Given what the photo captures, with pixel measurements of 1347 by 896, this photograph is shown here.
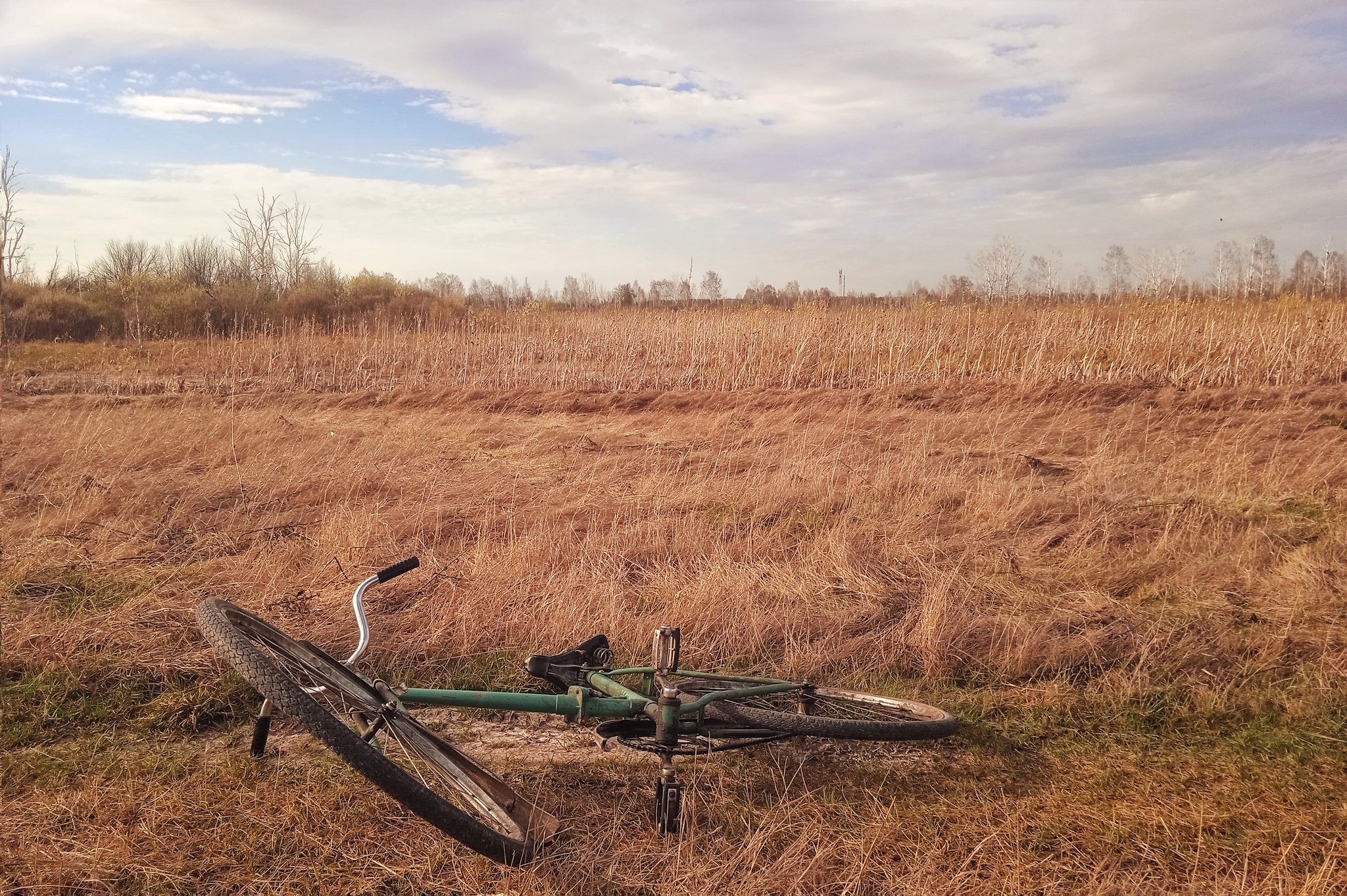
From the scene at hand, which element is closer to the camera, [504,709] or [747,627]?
[504,709]

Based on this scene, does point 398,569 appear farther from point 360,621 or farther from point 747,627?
point 747,627

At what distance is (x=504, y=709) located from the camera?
2908mm

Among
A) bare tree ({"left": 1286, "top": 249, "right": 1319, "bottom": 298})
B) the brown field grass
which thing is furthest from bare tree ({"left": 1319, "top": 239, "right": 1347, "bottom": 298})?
the brown field grass

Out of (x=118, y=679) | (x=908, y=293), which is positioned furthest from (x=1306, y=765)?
(x=908, y=293)

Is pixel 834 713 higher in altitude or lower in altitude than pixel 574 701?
lower

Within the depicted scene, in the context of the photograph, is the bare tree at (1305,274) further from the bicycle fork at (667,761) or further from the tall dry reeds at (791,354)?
the bicycle fork at (667,761)

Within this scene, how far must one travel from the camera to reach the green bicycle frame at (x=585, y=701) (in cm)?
273

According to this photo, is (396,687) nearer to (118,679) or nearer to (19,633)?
(118,679)

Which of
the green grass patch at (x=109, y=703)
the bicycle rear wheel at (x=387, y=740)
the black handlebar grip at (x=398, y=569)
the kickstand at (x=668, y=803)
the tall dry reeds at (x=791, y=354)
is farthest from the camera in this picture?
the tall dry reeds at (x=791, y=354)

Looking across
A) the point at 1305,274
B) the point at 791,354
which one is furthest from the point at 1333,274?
the point at 791,354

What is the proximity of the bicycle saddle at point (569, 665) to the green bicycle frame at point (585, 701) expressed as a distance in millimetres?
80

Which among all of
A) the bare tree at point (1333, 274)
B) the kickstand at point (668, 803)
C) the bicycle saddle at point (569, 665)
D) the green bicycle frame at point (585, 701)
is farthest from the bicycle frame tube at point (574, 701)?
the bare tree at point (1333, 274)

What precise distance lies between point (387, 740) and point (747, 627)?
176 cm

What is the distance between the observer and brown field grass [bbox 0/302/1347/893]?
255 centimetres
